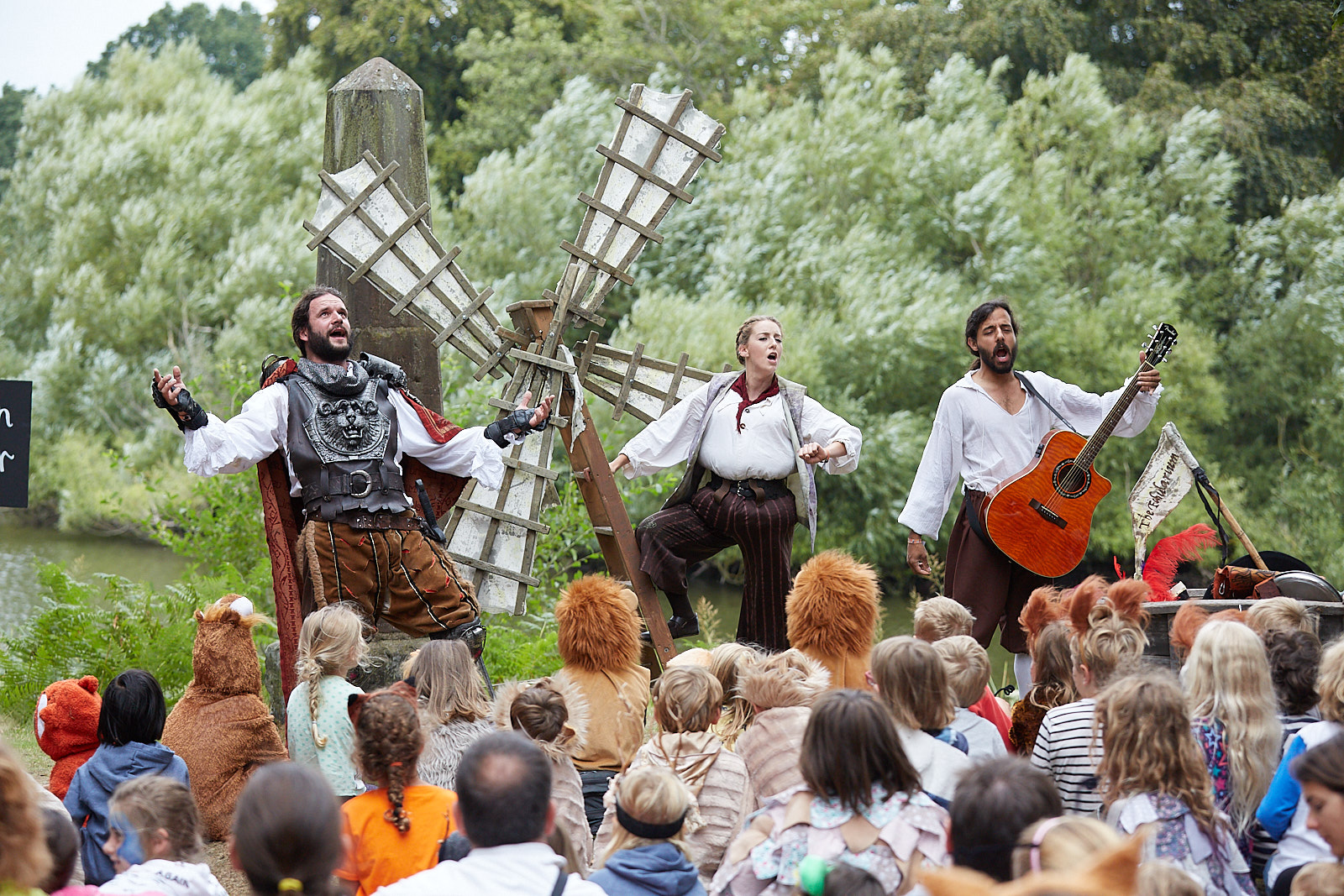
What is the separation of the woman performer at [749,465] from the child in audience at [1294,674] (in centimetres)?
217

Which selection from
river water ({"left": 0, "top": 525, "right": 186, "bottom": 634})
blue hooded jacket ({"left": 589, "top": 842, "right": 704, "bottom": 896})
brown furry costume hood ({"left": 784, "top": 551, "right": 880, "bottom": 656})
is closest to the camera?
blue hooded jacket ({"left": 589, "top": 842, "right": 704, "bottom": 896})

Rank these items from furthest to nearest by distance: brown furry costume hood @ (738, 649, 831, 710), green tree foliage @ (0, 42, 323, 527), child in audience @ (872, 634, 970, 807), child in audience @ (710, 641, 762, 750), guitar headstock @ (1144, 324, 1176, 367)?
1. green tree foliage @ (0, 42, 323, 527)
2. guitar headstock @ (1144, 324, 1176, 367)
3. child in audience @ (710, 641, 762, 750)
4. brown furry costume hood @ (738, 649, 831, 710)
5. child in audience @ (872, 634, 970, 807)

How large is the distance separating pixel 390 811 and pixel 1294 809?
2.02 meters

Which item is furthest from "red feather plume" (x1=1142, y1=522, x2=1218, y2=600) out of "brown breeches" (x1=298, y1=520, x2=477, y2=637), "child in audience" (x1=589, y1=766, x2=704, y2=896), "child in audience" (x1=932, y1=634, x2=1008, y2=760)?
"child in audience" (x1=589, y1=766, x2=704, y2=896)

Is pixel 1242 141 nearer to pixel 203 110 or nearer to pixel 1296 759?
pixel 203 110

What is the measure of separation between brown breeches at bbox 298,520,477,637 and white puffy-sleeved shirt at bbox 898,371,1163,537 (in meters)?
1.88

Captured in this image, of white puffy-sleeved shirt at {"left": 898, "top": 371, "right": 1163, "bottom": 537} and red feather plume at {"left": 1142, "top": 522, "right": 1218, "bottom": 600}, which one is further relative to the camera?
white puffy-sleeved shirt at {"left": 898, "top": 371, "right": 1163, "bottom": 537}

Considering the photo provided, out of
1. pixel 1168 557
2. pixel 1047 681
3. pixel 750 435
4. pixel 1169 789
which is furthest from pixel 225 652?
pixel 1168 557

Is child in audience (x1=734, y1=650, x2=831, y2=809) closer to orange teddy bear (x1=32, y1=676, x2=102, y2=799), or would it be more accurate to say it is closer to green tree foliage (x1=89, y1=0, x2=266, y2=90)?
orange teddy bear (x1=32, y1=676, x2=102, y2=799)

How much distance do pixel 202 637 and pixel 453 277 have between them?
212 cm

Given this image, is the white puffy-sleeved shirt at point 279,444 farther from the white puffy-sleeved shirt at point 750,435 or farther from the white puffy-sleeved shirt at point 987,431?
the white puffy-sleeved shirt at point 987,431

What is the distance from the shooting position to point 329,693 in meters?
3.81

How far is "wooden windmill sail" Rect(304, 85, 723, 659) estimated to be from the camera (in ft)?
18.7

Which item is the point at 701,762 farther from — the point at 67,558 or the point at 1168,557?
the point at 67,558
